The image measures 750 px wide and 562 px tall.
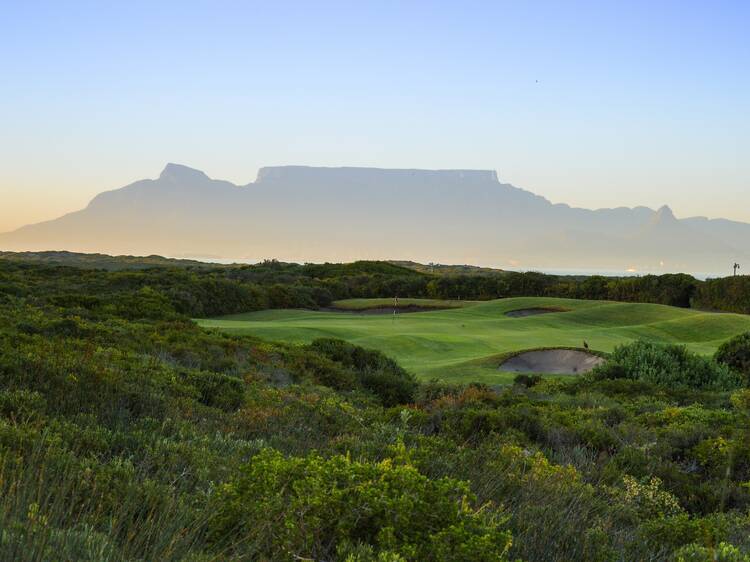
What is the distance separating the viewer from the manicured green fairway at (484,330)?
26.4 meters

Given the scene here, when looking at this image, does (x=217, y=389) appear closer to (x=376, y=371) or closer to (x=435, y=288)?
(x=376, y=371)

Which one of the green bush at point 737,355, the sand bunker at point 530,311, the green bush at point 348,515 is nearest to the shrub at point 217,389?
the green bush at point 348,515

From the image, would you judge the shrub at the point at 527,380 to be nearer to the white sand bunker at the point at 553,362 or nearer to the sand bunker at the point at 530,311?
the white sand bunker at the point at 553,362

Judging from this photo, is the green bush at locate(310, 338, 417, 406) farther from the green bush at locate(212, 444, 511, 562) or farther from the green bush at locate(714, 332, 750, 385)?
the green bush at locate(714, 332, 750, 385)

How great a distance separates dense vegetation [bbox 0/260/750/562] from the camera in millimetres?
3916

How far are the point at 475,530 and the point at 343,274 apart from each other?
6812 centimetres

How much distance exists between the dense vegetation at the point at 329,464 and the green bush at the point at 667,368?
7.62 ft

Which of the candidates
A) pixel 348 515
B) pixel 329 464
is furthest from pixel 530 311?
pixel 348 515

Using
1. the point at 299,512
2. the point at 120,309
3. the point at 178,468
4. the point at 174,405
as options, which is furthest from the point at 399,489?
the point at 120,309

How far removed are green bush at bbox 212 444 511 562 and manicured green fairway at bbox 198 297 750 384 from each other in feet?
52.7

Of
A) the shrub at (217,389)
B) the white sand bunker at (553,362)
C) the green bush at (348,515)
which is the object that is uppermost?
the green bush at (348,515)

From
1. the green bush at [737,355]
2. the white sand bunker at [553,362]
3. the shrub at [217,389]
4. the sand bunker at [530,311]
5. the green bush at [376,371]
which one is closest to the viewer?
the shrub at [217,389]

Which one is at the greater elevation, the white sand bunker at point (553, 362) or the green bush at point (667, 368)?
the green bush at point (667, 368)

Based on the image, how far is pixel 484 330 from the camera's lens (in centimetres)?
3506
